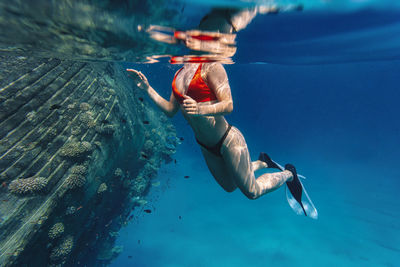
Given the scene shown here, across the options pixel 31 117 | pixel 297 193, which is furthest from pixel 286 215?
pixel 31 117

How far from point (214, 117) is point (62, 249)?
682 centimetres

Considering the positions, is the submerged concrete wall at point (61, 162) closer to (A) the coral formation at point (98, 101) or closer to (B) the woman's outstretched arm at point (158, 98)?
(A) the coral formation at point (98, 101)

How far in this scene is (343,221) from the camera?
10.9 metres

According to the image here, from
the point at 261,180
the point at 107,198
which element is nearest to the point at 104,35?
the point at 261,180

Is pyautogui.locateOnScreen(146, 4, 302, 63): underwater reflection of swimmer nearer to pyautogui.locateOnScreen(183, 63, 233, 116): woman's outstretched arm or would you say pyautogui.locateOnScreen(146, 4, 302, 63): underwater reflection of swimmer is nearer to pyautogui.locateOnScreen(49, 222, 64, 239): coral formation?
pyautogui.locateOnScreen(183, 63, 233, 116): woman's outstretched arm

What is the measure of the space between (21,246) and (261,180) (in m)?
6.24

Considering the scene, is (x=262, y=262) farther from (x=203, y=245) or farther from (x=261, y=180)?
(x=261, y=180)

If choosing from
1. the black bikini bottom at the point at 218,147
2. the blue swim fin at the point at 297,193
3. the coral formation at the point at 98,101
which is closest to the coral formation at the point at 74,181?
the coral formation at the point at 98,101

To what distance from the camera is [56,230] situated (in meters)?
5.55

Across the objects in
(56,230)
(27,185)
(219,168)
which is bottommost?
(56,230)

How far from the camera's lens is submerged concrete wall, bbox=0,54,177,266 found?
4.97m

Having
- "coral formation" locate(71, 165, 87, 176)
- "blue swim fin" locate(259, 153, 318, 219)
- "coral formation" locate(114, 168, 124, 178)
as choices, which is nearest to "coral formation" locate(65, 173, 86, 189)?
"coral formation" locate(71, 165, 87, 176)

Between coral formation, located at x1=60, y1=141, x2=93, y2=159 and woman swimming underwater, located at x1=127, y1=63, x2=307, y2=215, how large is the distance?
4.30 m

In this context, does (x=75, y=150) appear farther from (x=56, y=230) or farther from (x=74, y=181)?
(x=56, y=230)
